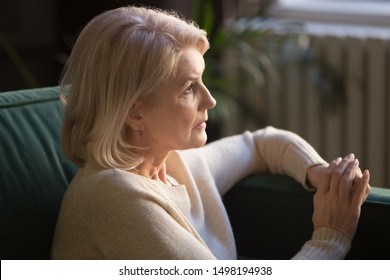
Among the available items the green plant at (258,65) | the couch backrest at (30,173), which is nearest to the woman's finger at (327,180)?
the couch backrest at (30,173)

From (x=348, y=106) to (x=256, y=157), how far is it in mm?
1701

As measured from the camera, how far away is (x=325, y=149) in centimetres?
418

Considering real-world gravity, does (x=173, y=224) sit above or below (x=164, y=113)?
below

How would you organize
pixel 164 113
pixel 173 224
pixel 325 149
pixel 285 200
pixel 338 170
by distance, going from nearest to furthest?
pixel 173 224 → pixel 164 113 → pixel 338 170 → pixel 285 200 → pixel 325 149

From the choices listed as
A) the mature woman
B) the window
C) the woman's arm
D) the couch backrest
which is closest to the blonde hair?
the mature woman

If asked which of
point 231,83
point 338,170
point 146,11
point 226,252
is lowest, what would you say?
point 231,83

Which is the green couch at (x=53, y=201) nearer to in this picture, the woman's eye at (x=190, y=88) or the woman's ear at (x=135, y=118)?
the woman's ear at (x=135, y=118)

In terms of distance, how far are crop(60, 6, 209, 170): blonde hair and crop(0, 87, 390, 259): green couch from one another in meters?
0.14

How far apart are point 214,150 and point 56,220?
0.53 m

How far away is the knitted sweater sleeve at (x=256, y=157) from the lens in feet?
7.61

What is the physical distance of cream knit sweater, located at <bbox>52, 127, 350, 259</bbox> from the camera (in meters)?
1.77

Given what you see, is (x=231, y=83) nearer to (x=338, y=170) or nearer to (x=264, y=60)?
(x=264, y=60)

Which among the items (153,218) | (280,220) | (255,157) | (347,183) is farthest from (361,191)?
(153,218)
